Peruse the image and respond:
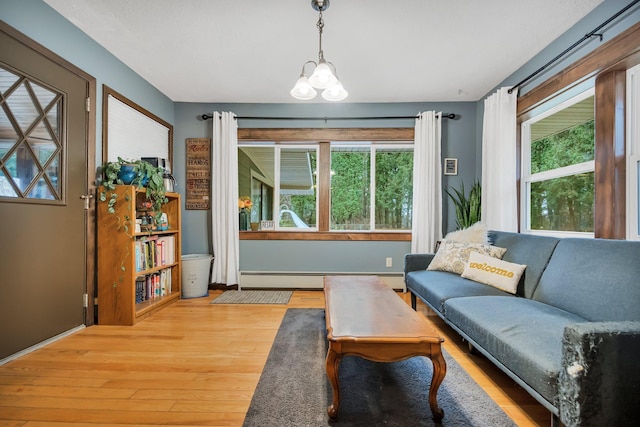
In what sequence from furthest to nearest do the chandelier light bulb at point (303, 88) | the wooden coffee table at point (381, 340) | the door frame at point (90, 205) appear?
the door frame at point (90, 205), the chandelier light bulb at point (303, 88), the wooden coffee table at point (381, 340)

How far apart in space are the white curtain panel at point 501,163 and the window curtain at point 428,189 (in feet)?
1.90

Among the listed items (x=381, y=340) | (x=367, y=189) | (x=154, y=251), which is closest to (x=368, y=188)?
(x=367, y=189)

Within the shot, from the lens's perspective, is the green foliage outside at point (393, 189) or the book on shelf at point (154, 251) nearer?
the book on shelf at point (154, 251)

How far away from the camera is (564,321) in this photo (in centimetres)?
149

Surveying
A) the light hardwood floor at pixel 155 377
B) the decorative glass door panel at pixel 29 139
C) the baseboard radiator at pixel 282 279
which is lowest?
the light hardwood floor at pixel 155 377

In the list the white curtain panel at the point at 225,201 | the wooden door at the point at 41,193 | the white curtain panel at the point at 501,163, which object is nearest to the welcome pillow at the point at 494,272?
the white curtain panel at the point at 501,163

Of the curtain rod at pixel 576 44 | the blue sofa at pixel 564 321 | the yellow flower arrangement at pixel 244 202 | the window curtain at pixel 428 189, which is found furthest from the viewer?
the yellow flower arrangement at pixel 244 202

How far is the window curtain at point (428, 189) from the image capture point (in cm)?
359

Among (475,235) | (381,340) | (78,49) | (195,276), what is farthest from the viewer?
(195,276)

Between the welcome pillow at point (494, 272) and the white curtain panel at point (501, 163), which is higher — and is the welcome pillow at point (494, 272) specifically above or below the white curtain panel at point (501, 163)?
below

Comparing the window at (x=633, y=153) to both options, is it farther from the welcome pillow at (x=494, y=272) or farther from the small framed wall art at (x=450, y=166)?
the small framed wall art at (x=450, y=166)

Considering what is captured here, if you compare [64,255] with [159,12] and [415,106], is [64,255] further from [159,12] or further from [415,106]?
[415,106]

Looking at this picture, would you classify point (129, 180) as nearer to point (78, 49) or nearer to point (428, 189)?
point (78, 49)

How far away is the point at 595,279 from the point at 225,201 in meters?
3.53
